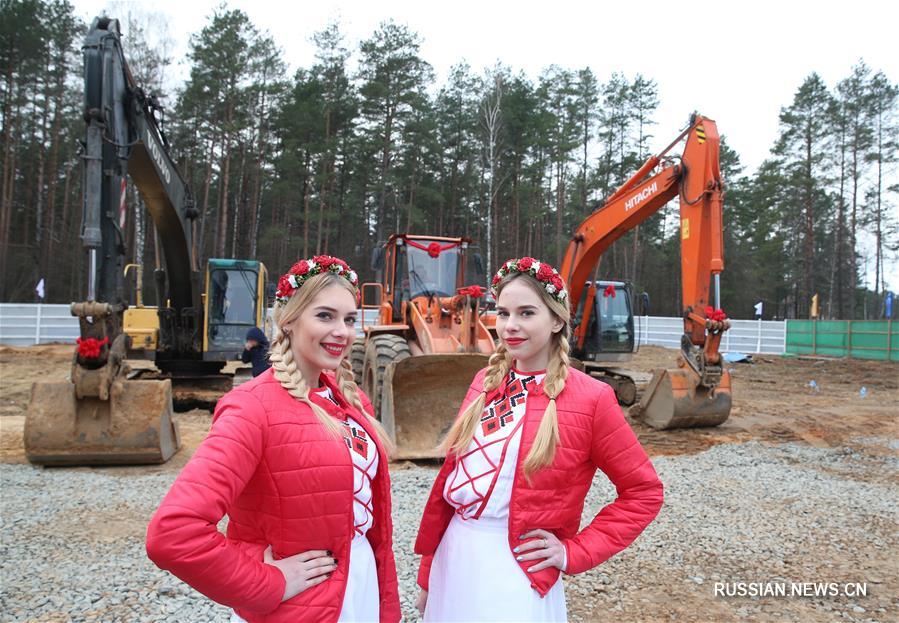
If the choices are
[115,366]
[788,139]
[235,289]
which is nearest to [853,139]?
[788,139]

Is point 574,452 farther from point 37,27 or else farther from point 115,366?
point 37,27

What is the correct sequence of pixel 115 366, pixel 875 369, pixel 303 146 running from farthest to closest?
pixel 303 146 → pixel 875 369 → pixel 115 366

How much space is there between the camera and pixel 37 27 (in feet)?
75.5

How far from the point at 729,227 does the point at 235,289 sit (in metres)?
34.4

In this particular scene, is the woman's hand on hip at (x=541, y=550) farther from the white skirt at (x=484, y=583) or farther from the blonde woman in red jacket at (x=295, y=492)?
the blonde woman in red jacket at (x=295, y=492)

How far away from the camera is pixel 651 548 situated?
4195mm

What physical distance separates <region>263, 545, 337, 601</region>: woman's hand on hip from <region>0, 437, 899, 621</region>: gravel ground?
2.02m

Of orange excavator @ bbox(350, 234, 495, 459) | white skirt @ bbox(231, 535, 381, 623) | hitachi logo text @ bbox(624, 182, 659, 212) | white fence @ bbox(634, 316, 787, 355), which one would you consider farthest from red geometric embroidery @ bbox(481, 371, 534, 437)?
white fence @ bbox(634, 316, 787, 355)

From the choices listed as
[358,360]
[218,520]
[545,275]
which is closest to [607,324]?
[358,360]

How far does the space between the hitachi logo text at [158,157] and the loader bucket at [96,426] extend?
120 inches

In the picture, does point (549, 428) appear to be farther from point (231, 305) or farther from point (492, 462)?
point (231, 305)

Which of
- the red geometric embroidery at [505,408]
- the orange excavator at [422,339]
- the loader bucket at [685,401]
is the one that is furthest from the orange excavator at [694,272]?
the red geometric embroidery at [505,408]

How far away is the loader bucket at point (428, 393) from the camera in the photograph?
6750mm

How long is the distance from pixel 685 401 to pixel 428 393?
3.81 meters
